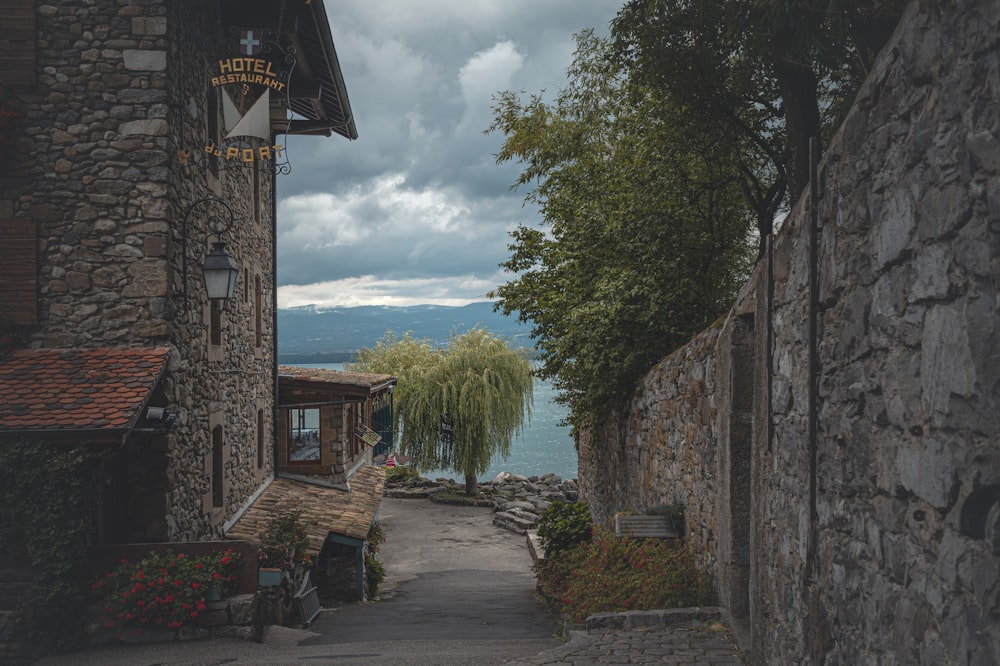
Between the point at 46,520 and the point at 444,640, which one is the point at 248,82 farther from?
the point at 444,640

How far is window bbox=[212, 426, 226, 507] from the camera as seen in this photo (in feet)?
35.6

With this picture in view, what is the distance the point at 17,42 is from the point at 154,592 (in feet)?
19.5

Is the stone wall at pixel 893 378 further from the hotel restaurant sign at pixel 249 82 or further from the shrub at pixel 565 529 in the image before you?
the shrub at pixel 565 529

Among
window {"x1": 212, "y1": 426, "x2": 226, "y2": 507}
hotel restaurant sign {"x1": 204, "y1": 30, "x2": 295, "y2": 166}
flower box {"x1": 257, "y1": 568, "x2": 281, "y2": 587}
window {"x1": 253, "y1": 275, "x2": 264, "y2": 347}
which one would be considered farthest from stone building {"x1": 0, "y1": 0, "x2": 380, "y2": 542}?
window {"x1": 253, "y1": 275, "x2": 264, "y2": 347}

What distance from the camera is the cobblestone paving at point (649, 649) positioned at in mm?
5965

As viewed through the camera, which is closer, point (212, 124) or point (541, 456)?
point (212, 124)

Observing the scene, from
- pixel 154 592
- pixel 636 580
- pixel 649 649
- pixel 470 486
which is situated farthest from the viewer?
pixel 470 486

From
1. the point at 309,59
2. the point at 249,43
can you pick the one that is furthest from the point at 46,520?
the point at 309,59

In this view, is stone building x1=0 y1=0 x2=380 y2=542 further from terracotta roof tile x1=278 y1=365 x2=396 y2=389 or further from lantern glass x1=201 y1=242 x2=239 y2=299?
terracotta roof tile x1=278 y1=365 x2=396 y2=389

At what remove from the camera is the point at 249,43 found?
9570mm

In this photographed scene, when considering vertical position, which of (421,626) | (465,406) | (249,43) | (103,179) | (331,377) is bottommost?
(421,626)

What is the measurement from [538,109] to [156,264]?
38.0 ft

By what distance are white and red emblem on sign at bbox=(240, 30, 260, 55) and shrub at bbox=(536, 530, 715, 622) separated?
7281 mm

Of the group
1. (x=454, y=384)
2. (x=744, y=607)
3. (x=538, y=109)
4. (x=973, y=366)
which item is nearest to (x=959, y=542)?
(x=973, y=366)
